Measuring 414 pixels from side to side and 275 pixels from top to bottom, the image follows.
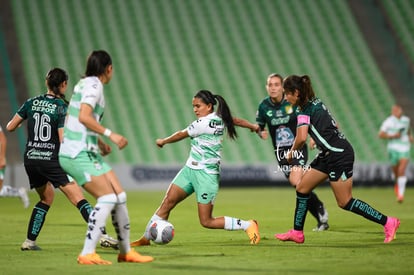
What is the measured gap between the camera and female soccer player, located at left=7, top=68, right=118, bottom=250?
926 centimetres

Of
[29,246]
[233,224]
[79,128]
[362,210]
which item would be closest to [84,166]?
[79,128]

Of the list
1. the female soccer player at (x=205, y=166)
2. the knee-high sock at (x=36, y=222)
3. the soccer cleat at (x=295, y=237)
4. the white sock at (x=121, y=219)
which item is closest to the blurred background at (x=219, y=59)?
the soccer cleat at (x=295, y=237)

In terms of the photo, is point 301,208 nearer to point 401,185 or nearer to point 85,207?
point 85,207

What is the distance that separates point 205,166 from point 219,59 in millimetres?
20735

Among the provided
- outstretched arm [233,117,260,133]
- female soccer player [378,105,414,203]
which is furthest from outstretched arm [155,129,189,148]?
female soccer player [378,105,414,203]

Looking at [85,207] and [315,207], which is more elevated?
[85,207]

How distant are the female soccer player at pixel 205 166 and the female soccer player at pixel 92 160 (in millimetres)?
1890

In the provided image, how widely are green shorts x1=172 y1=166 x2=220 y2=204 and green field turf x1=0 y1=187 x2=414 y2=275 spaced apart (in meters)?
0.59

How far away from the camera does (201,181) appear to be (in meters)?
9.52

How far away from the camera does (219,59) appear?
30078 mm

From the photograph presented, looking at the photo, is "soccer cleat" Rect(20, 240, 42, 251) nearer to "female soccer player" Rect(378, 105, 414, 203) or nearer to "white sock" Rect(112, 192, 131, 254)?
"white sock" Rect(112, 192, 131, 254)

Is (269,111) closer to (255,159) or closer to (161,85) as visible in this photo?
(255,159)

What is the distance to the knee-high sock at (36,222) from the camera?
9.23m

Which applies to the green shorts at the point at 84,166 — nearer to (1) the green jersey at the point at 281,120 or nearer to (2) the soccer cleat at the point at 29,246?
(2) the soccer cleat at the point at 29,246
